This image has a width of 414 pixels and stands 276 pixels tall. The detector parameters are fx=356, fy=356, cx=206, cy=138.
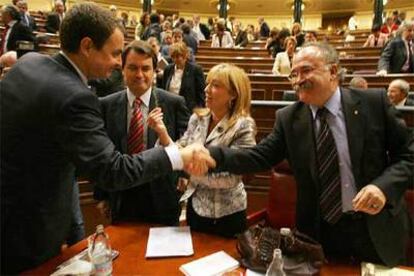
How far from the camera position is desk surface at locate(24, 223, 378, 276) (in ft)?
4.31

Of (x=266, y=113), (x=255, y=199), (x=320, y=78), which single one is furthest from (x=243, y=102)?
(x=266, y=113)

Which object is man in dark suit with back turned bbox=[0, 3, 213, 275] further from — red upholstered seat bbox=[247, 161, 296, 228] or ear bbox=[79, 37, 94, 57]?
red upholstered seat bbox=[247, 161, 296, 228]

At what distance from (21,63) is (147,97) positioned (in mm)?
786

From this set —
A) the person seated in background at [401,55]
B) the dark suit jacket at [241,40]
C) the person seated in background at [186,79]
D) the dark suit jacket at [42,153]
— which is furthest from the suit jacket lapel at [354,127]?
the dark suit jacket at [241,40]

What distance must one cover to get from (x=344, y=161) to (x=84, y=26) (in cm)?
122

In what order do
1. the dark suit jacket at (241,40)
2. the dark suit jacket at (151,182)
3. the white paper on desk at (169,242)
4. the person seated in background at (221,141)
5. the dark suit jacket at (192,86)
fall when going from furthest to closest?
the dark suit jacket at (241,40), the dark suit jacket at (192,86), the dark suit jacket at (151,182), the person seated in background at (221,141), the white paper on desk at (169,242)

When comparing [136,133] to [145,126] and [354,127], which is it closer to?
[145,126]

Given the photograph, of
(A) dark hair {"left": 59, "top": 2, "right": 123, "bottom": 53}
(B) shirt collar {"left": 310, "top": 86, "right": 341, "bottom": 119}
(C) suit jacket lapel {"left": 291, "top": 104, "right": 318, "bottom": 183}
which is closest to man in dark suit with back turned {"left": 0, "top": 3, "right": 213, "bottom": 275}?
(A) dark hair {"left": 59, "top": 2, "right": 123, "bottom": 53}

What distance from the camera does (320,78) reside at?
5.29 ft

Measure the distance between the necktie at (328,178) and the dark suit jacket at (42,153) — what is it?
31.3 inches

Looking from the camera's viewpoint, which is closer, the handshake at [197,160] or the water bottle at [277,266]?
the water bottle at [277,266]

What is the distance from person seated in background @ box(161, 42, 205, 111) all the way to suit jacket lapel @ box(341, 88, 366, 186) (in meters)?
2.71

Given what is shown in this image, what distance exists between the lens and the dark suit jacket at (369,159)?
1486 mm

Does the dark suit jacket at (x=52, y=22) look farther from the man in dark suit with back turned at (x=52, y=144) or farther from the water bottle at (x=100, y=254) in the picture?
the water bottle at (x=100, y=254)
